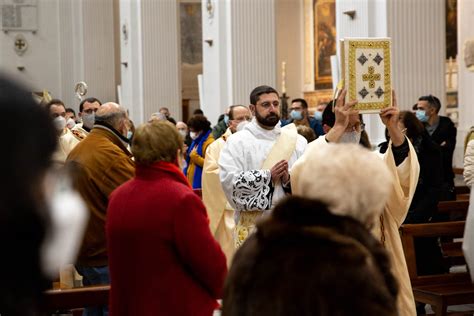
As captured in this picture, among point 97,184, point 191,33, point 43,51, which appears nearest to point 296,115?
point 97,184

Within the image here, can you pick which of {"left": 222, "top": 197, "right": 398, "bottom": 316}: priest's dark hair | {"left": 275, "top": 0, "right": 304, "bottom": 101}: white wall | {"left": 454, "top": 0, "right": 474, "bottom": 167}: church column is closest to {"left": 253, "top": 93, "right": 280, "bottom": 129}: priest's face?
{"left": 222, "top": 197, "right": 398, "bottom": 316}: priest's dark hair

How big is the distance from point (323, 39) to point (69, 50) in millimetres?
8852

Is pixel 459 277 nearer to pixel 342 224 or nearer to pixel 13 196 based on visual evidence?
pixel 342 224

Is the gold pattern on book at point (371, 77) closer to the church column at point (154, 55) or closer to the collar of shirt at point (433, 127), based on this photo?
the collar of shirt at point (433, 127)

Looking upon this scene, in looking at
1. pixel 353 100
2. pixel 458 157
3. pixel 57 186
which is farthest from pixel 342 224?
pixel 458 157

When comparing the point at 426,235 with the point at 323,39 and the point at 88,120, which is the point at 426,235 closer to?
the point at 88,120

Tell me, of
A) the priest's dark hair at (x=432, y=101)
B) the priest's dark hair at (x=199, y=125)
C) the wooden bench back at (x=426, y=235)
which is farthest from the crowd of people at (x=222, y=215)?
the priest's dark hair at (x=199, y=125)

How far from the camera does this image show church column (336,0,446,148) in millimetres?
12055

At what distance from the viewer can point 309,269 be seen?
9.33 feet

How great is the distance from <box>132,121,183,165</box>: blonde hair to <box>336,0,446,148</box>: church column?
7.82m

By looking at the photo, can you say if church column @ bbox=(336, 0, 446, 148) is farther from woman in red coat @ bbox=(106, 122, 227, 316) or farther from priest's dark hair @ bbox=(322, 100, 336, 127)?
woman in red coat @ bbox=(106, 122, 227, 316)

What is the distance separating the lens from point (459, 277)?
767cm

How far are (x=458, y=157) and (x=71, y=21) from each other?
1668 cm

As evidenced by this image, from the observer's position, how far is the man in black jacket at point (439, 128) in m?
11.0
